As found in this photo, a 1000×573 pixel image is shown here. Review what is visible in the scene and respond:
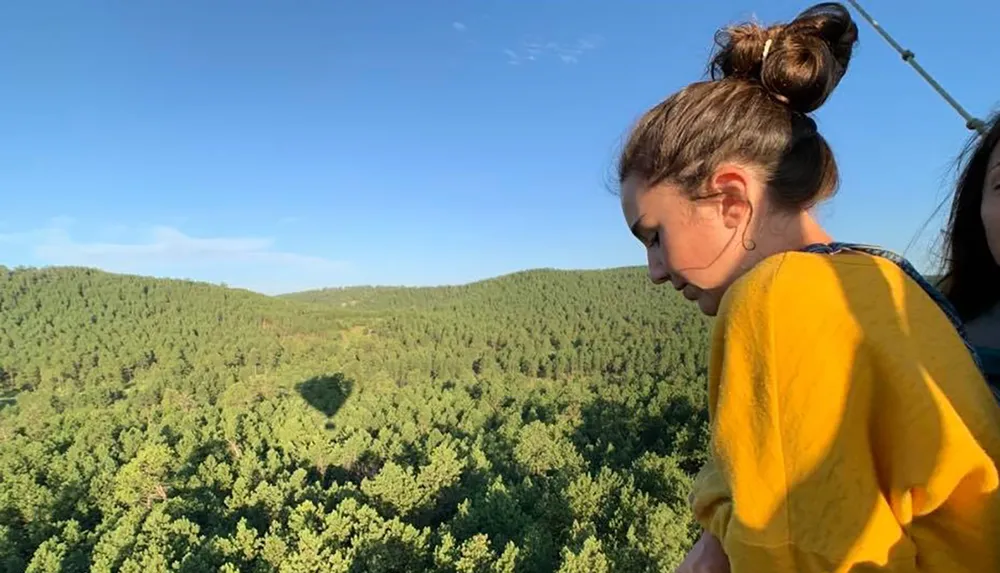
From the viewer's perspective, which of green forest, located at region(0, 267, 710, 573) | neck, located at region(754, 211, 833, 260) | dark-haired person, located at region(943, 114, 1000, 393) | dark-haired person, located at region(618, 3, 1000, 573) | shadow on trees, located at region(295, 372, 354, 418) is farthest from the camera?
shadow on trees, located at region(295, 372, 354, 418)

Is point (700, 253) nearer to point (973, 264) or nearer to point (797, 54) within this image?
point (797, 54)

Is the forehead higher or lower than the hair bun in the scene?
lower

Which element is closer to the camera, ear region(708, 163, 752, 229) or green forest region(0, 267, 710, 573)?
ear region(708, 163, 752, 229)

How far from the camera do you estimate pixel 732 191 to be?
969 mm

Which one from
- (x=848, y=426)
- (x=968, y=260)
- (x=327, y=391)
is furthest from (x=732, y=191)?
(x=327, y=391)

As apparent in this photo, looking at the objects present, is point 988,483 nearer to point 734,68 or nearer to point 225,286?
point 734,68

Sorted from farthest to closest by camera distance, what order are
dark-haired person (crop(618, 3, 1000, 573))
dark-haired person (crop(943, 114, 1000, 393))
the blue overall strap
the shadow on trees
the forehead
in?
the shadow on trees, dark-haired person (crop(943, 114, 1000, 393)), the forehead, the blue overall strap, dark-haired person (crop(618, 3, 1000, 573))

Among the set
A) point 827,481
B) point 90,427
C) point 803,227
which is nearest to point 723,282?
point 803,227

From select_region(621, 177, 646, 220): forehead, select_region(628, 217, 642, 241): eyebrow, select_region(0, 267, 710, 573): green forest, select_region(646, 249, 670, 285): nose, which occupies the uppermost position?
select_region(621, 177, 646, 220): forehead

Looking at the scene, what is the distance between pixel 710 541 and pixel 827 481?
332 millimetres

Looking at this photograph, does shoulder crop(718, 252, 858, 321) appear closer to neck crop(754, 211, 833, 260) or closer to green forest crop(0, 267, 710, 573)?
neck crop(754, 211, 833, 260)

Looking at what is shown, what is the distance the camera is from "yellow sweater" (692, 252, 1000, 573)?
25.7 inches

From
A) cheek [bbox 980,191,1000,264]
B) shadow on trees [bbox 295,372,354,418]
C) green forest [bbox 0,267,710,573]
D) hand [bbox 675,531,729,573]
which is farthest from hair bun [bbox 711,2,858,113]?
shadow on trees [bbox 295,372,354,418]

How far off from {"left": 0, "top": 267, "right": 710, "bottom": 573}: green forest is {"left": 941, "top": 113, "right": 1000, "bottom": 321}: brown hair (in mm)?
11849
